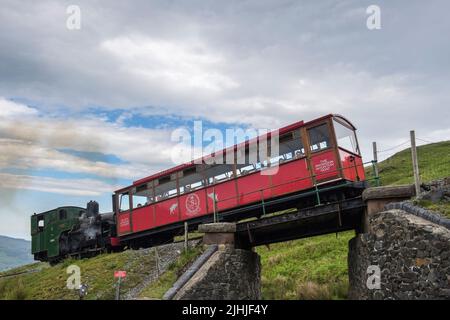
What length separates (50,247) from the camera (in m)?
24.5

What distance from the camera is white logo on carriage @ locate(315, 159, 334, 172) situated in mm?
14227

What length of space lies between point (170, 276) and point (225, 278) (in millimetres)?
1779

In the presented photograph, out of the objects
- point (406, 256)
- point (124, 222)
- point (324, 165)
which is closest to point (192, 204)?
point (124, 222)

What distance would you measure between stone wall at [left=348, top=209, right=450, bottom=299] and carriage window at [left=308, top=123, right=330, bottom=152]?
368 cm

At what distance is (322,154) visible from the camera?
1445 cm

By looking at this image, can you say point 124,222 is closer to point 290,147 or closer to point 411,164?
point 290,147

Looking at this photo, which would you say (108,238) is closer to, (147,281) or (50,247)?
(50,247)

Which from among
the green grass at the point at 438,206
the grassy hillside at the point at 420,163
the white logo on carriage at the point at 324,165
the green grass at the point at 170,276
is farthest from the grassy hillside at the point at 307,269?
the grassy hillside at the point at 420,163

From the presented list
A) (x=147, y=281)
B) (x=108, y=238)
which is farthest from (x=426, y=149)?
(x=147, y=281)

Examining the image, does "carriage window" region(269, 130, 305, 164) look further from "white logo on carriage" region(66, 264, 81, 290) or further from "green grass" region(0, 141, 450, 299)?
"white logo on carriage" region(66, 264, 81, 290)

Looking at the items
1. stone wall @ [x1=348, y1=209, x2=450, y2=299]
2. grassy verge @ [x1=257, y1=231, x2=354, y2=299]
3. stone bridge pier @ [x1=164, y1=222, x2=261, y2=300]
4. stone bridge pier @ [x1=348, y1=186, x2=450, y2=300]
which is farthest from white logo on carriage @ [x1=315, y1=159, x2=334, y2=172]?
grassy verge @ [x1=257, y1=231, x2=354, y2=299]

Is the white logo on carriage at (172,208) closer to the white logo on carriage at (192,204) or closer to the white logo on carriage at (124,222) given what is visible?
the white logo on carriage at (192,204)

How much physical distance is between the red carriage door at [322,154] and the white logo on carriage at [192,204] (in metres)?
5.25
